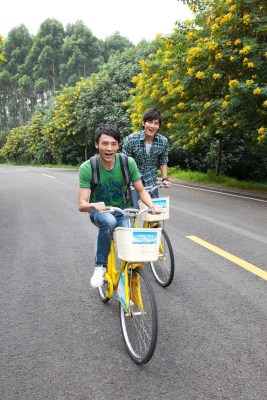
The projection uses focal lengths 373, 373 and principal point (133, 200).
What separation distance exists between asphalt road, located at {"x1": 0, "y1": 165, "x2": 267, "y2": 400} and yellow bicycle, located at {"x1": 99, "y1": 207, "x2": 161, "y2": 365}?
0.44ft

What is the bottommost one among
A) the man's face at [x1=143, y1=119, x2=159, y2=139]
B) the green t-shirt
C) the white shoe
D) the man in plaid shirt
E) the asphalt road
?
the asphalt road

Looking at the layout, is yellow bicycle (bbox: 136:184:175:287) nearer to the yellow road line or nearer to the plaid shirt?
the plaid shirt

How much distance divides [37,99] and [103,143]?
80808 millimetres

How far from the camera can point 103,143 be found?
3.26m

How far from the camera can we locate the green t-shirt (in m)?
3.35

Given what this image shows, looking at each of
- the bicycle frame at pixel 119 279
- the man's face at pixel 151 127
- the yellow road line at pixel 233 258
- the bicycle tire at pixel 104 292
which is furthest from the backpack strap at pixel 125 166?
the yellow road line at pixel 233 258

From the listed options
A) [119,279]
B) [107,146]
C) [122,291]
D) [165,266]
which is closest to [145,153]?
[165,266]

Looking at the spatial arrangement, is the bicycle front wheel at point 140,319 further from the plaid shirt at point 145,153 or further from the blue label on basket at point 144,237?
the plaid shirt at point 145,153

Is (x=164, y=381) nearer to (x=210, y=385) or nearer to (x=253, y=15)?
(x=210, y=385)

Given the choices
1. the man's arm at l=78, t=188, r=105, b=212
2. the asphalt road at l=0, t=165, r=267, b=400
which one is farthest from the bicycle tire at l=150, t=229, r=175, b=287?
the man's arm at l=78, t=188, r=105, b=212

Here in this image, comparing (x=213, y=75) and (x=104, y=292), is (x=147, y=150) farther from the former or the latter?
(x=213, y=75)

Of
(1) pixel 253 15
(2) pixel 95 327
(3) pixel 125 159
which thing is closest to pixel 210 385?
(2) pixel 95 327

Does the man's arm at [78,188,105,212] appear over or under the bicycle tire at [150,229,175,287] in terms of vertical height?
over

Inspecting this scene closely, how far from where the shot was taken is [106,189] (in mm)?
3461
